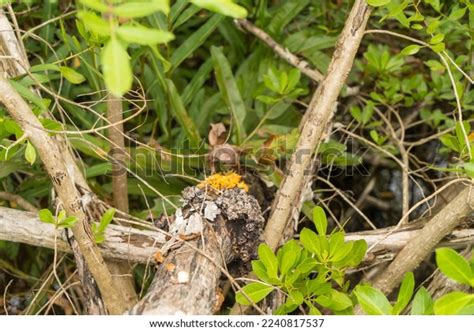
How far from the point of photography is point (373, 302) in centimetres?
81

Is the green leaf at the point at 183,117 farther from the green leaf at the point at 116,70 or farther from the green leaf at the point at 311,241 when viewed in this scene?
the green leaf at the point at 116,70

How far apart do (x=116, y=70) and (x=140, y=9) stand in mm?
84

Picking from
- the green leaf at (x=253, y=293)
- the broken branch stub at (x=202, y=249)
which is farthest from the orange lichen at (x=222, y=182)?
the green leaf at (x=253, y=293)

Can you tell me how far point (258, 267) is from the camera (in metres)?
0.97

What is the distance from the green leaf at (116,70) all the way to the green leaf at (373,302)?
0.48 metres

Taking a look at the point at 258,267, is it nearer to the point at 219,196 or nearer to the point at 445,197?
the point at 219,196

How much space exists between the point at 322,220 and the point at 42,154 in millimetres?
484

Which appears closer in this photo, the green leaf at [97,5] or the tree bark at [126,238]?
the green leaf at [97,5]

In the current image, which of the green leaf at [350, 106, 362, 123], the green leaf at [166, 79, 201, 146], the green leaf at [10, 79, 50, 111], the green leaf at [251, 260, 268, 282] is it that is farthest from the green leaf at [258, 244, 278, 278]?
the green leaf at [350, 106, 362, 123]

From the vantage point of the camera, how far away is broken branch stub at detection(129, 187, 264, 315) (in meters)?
0.86

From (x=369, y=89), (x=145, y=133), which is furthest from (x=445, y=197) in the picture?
(x=145, y=133)

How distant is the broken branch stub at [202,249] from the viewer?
857 millimetres

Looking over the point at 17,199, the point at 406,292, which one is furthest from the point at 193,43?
the point at 406,292
